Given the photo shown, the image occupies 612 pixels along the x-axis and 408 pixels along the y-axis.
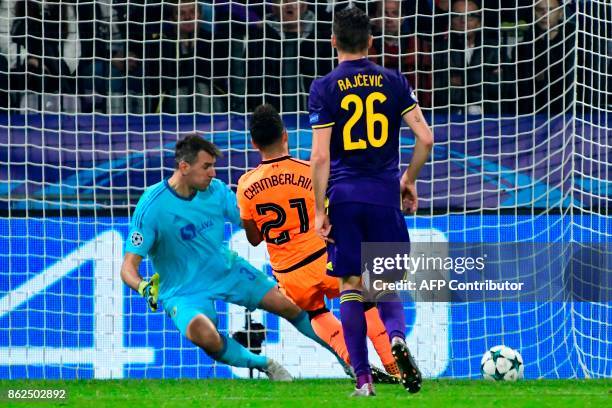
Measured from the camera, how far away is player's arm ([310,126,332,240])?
19.9ft

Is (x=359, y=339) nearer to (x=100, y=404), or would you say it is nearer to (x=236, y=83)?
(x=100, y=404)

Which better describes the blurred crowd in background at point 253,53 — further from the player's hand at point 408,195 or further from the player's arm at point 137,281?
the player's hand at point 408,195

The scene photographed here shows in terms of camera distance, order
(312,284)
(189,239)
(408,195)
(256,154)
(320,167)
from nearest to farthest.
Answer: (320,167), (408,195), (312,284), (189,239), (256,154)

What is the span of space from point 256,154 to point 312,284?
2.44m

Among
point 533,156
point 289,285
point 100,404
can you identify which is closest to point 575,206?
point 533,156

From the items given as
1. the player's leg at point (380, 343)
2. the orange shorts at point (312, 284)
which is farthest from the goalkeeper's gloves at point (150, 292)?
the player's leg at point (380, 343)

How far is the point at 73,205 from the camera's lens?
9.72 metres

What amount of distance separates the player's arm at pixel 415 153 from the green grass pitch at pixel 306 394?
0.93 m

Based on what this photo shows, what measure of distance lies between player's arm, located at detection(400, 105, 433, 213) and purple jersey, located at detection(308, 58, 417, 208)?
0.05 m

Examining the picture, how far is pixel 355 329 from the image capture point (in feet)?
20.3

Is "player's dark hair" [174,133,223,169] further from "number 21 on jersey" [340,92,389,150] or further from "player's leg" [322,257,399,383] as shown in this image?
"number 21 on jersey" [340,92,389,150]

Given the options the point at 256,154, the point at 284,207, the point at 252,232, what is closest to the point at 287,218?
the point at 284,207

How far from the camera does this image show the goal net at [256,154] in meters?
9.37

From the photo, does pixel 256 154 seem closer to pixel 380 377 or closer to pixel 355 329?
pixel 380 377
